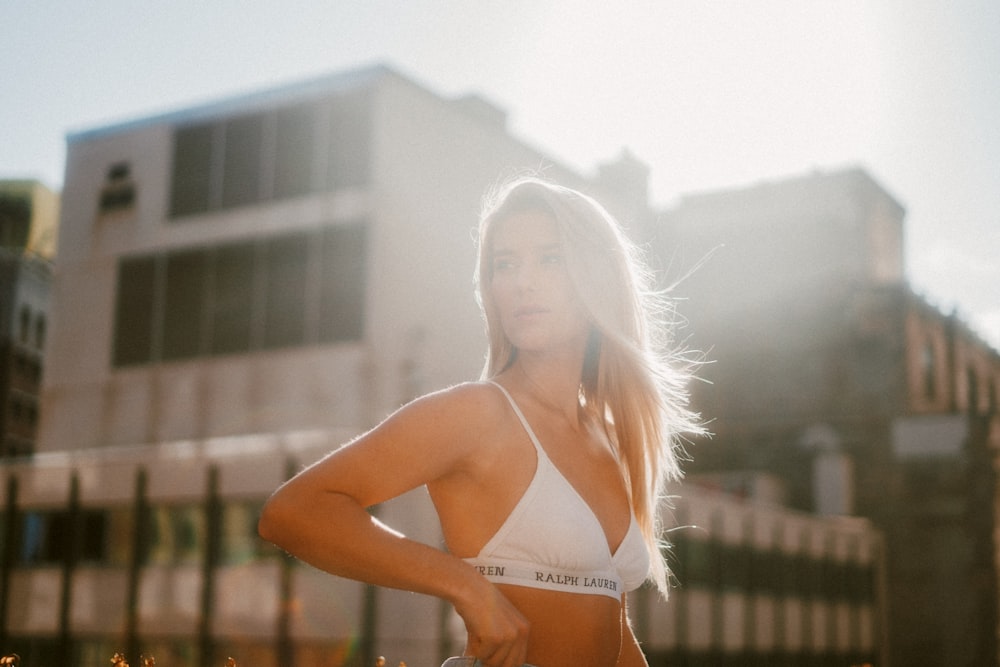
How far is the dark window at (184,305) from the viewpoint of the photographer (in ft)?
113

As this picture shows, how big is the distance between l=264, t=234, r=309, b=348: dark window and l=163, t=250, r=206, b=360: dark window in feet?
8.06

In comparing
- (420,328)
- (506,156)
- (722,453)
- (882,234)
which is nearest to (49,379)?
(420,328)

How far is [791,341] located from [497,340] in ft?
149

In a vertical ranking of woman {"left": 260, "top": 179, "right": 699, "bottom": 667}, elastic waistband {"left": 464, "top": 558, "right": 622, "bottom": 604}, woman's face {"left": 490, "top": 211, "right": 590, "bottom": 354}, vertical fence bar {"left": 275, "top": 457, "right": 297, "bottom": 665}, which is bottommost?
vertical fence bar {"left": 275, "top": 457, "right": 297, "bottom": 665}

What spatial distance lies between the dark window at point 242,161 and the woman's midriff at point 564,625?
32.6 metres

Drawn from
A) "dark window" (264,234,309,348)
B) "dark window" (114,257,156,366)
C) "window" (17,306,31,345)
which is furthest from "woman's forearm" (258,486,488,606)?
"window" (17,306,31,345)

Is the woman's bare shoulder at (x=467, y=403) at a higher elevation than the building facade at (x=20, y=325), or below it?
below

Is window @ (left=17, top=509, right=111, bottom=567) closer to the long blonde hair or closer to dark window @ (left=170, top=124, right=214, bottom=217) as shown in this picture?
dark window @ (left=170, top=124, right=214, bottom=217)

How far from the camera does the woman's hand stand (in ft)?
7.34

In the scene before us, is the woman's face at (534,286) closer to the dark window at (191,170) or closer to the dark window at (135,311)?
the dark window at (191,170)

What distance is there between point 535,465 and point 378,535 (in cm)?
47

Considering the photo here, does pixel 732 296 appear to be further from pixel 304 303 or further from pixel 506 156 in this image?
pixel 304 303

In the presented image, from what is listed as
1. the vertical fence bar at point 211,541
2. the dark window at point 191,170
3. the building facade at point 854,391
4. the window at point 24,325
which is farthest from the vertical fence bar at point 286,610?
the window at point 24,325

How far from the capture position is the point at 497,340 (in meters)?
3.00
